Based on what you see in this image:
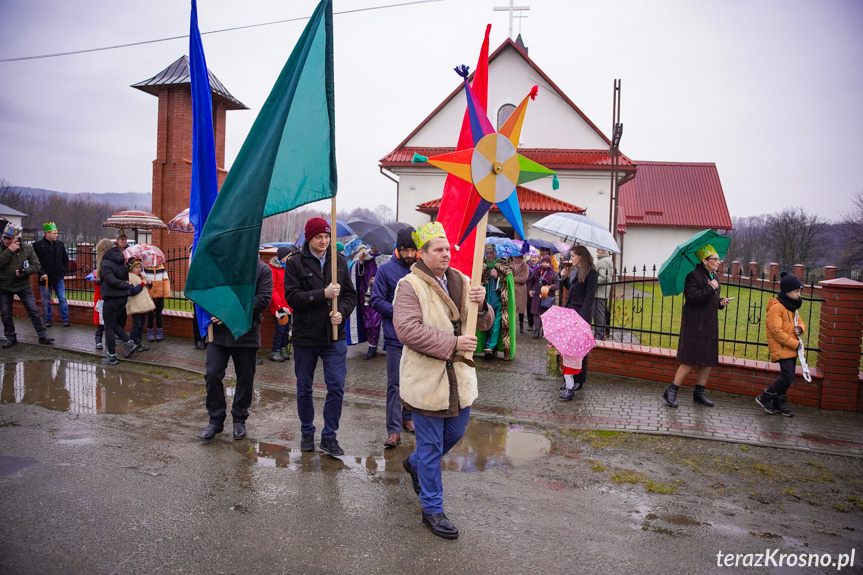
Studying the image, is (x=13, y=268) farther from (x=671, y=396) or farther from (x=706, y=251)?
(x=706, y=251)

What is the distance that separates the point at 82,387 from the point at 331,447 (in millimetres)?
4113

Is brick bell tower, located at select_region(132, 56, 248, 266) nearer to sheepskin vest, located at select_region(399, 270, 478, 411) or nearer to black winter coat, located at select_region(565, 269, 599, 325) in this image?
black winter coat, located at select_region(565, 269, 599, 325)

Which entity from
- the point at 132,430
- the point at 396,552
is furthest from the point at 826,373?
the point at 132,430

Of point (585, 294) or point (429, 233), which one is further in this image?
point (585, 294)

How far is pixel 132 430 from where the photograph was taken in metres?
5.64

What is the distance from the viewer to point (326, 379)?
519 centimetres

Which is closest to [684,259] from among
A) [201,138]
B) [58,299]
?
[201,138]

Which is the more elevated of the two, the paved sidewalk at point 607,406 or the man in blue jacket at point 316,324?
the man in blue jacket at point 316,324

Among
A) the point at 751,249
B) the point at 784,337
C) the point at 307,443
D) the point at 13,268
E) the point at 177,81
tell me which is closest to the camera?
the point at 307,443

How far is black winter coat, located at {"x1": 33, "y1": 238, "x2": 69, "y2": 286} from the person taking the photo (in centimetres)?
1123

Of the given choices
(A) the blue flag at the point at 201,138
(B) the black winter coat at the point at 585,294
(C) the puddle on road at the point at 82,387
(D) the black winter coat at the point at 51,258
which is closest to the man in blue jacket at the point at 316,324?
(A) the blue flag at the point at 201,138

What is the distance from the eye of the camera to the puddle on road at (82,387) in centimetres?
655

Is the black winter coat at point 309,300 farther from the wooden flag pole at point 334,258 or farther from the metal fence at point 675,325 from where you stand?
the metal fence at point 675,325

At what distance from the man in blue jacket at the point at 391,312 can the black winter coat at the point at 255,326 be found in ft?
3.64
